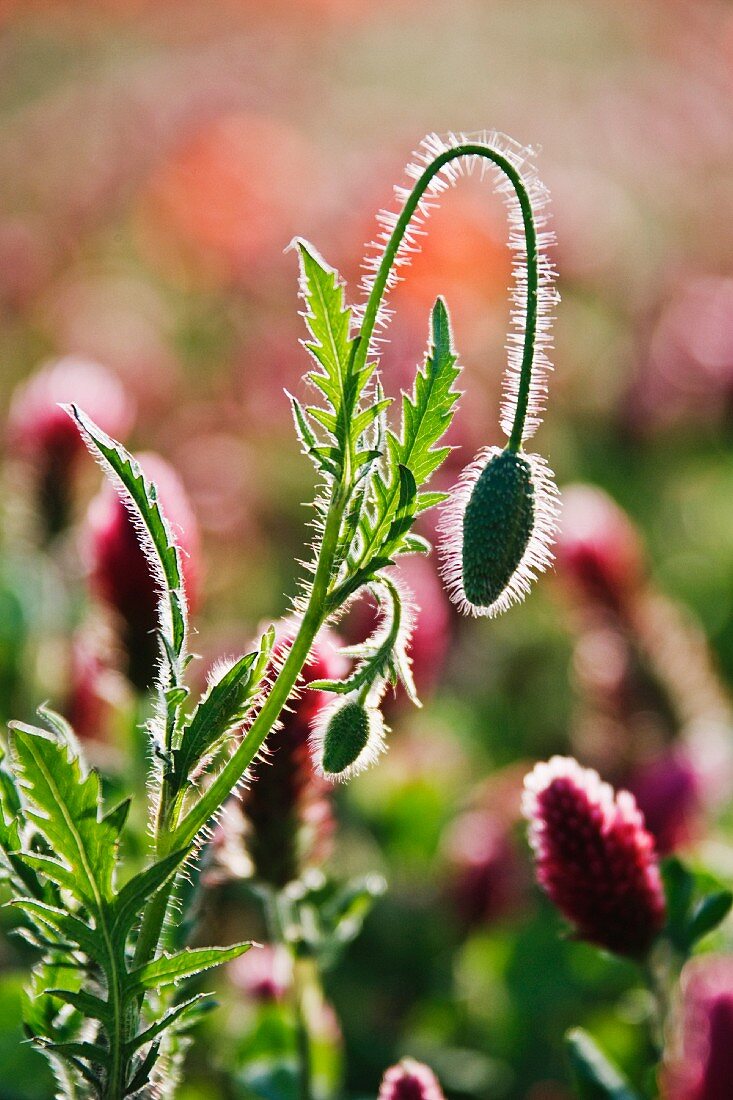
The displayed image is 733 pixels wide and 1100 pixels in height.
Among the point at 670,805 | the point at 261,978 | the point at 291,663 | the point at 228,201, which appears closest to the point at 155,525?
the point at 291,663

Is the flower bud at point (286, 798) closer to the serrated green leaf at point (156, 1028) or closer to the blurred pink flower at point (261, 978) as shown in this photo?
the blurred pink flower at point (261, 978)

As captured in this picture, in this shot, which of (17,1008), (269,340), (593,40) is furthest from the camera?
(593,40)

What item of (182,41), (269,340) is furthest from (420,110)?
(269,340)

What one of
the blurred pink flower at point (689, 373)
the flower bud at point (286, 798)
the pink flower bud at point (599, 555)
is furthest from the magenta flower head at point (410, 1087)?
the blurred pink flower at point (689, 373)

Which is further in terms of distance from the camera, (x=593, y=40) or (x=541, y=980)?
(x=593, y=40)

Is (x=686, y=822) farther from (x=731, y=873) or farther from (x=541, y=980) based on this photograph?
(x=541, y=980)

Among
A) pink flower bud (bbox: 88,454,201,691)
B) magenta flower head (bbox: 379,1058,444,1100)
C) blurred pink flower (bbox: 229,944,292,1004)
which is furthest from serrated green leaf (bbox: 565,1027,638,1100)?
pink flower bud (bbox: 88,454,201,691)

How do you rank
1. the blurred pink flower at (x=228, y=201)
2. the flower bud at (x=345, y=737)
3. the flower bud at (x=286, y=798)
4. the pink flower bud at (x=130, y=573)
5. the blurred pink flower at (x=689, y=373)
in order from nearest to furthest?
the flower bud at (x=345, y=737) < the flower bud at (x=286, y=798) < the pink flower bud at (x=130, y=573) < the blurred pink flower at (x=689, y=373) < the blurred pink flower at (x=228, y=201)
